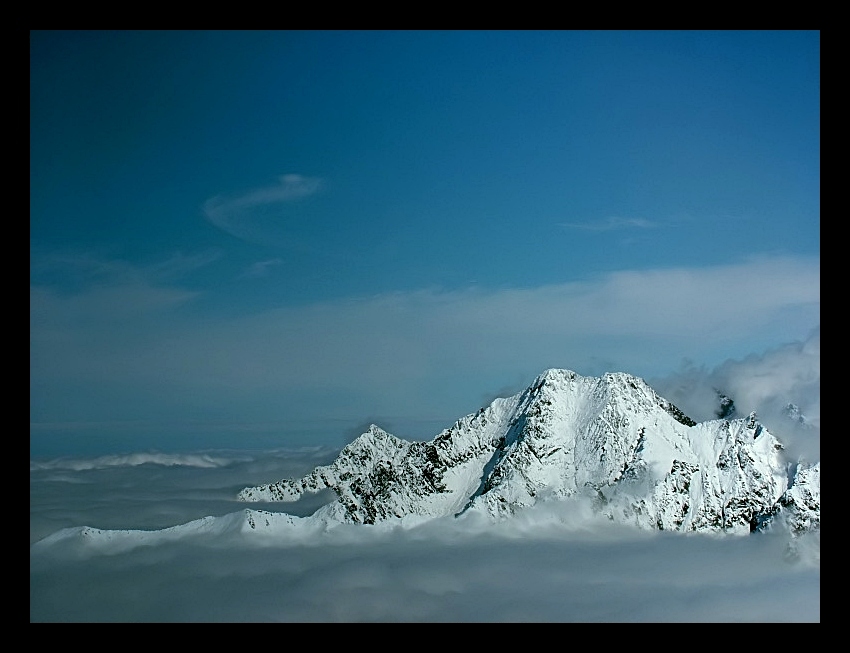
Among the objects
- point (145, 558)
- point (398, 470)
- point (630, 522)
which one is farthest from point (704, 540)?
point (145, 558)

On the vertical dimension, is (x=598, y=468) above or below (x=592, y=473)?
above

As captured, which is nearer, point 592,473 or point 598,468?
point 598,468

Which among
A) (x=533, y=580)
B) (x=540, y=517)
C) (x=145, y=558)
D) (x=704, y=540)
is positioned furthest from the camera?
(x=540, y=517)
